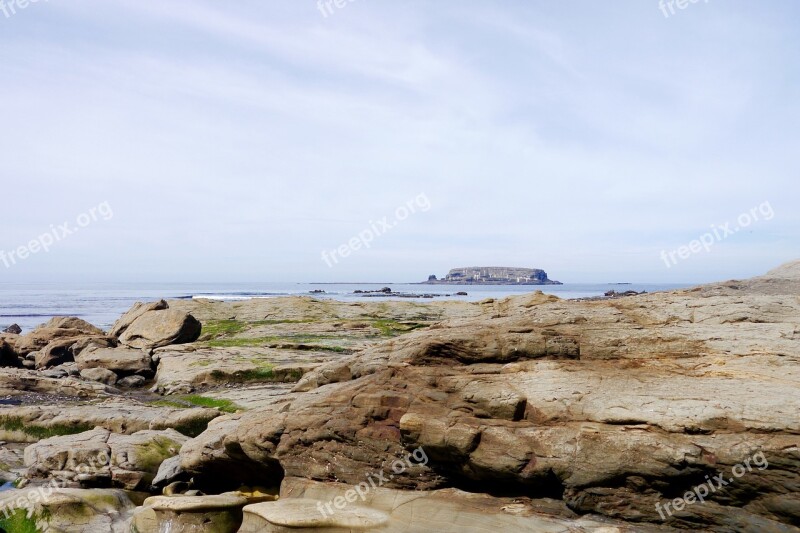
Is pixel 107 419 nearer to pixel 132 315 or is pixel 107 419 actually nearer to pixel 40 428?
pixel 40 428

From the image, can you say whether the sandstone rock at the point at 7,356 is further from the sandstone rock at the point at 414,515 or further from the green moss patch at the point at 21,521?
the sandstone rock at the point at 414,515

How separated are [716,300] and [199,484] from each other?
663 inches

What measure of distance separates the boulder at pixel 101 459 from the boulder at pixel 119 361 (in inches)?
815

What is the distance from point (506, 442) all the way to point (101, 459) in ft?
46.5

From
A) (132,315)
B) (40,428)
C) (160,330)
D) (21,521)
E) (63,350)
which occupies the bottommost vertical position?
(40,428)

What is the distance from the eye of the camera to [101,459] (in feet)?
67.6

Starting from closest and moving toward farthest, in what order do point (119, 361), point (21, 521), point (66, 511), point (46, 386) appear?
point (21, 521), point (66, 511), point (46, 386), point (119, 361)

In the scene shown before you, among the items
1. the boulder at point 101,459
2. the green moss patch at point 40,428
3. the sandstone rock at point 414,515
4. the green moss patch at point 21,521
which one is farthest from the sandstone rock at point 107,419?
the sandstone rock at point 414,515

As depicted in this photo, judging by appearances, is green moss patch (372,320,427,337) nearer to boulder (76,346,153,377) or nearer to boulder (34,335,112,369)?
boulder (76,346,153,377)

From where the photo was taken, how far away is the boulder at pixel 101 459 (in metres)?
20.0

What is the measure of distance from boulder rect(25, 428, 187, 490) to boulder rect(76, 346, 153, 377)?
20.7 meters

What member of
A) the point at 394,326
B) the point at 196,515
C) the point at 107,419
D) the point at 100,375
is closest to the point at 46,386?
the point at 100,375

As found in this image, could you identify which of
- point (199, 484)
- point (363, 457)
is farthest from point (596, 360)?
point (199, 484)

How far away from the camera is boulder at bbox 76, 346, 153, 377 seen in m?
41.8
